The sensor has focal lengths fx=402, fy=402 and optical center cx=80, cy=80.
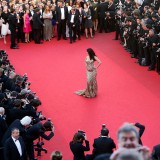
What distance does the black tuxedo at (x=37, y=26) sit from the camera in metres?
17.1

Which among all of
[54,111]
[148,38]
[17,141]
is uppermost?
[148,38]

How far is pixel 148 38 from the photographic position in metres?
13.8

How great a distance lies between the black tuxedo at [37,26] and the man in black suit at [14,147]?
1055 cm

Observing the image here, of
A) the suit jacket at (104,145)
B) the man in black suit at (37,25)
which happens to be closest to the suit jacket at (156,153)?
the suit jacket at (104,145)

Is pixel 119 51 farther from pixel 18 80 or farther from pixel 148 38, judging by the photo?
pixel 18 80

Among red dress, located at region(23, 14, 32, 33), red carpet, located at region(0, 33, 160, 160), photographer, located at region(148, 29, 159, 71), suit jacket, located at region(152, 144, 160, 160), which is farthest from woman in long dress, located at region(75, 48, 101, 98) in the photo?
red dress, located at region(23, 14, 32, 33)

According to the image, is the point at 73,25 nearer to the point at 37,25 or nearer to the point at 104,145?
the point at 37,25

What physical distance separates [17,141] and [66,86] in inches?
230

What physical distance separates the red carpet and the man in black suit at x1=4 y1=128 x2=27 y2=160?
1.82m

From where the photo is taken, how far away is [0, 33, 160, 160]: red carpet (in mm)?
10234

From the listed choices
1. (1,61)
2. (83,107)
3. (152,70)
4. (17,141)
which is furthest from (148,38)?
(17,141)

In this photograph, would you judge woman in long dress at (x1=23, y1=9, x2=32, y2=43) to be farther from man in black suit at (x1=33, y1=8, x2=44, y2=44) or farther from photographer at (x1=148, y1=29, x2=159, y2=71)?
photographer at (x1=148, y1=29, x2=159, y2=71)

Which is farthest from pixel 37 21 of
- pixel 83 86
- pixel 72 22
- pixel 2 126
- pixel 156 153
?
pixel 156 153

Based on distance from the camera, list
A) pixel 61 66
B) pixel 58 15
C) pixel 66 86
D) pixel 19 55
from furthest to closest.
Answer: pixel 58 15 < pixel 19 55 < pixel 61 66 < pixel 66 86
